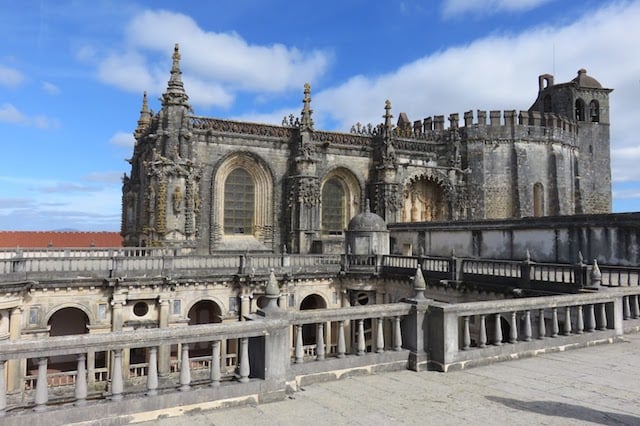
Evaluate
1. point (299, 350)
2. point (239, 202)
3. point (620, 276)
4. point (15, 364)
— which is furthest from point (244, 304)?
point (299, 350)

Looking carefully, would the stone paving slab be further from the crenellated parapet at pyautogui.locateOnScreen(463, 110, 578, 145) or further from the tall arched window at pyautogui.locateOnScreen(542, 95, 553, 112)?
the tall arched window at pyautogui.locateOnScreen(542, 95, 553, 112)

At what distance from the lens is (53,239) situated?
35.5 metres

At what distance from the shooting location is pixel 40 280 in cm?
1823

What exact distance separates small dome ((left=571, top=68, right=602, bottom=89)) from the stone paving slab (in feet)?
124

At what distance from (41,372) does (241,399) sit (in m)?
2.33

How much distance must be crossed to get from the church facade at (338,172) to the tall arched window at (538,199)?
0.24 ft

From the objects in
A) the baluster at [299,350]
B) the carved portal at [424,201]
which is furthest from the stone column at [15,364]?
the carved portal at [424,201]

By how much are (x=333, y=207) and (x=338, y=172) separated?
224cm

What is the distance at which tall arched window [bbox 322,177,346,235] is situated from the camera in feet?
97.4

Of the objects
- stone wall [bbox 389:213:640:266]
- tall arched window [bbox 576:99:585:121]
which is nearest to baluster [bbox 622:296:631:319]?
stone wall [bbox 389:213:640:266]

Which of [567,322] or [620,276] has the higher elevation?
[620,276]

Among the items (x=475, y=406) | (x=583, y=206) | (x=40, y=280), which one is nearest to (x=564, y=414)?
(x=475, y=406)

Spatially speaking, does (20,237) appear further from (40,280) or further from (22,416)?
(22,416)

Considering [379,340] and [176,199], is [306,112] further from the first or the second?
[379,340]
